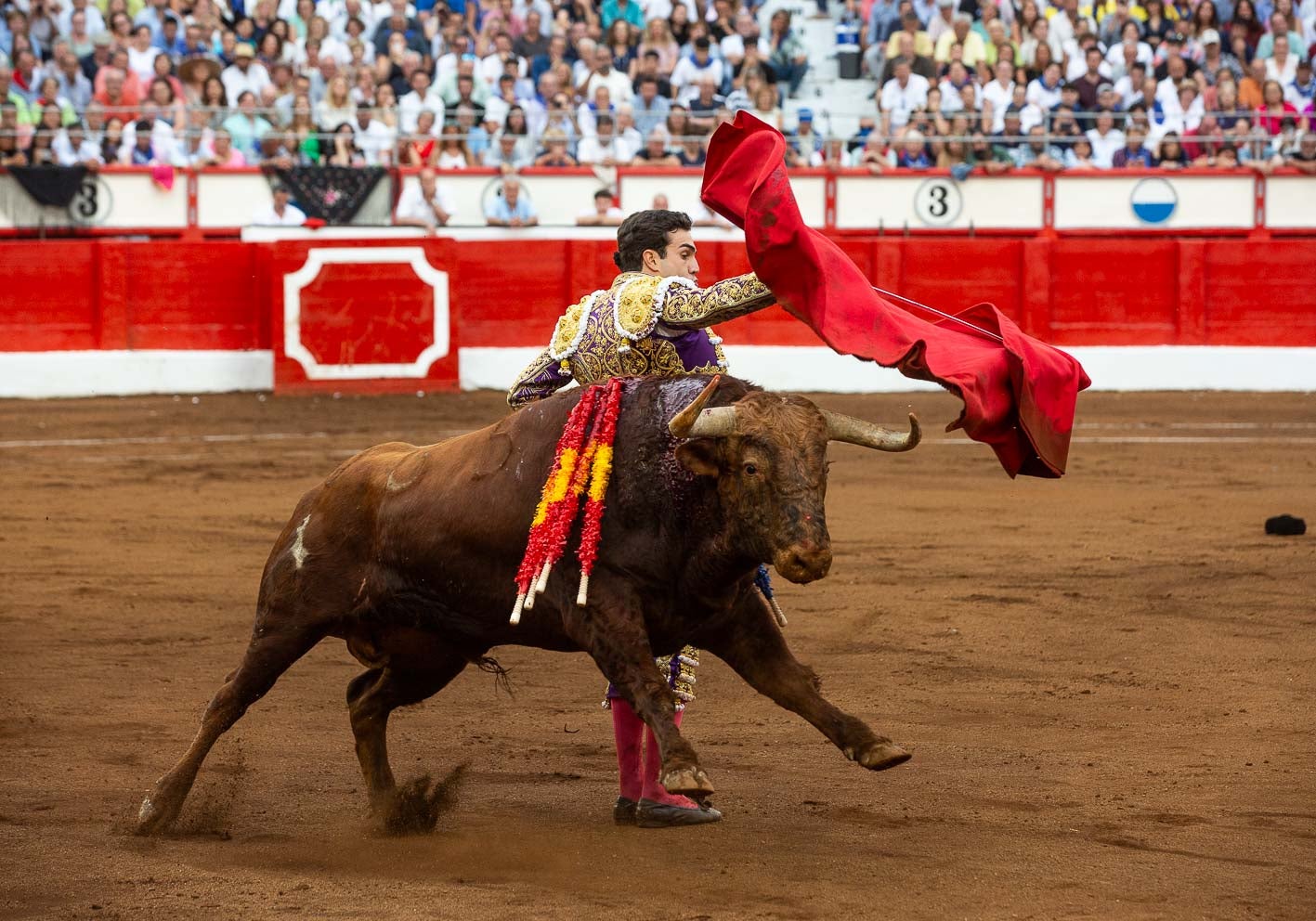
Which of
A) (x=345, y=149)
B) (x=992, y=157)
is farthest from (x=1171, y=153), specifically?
(x=345, y=149)

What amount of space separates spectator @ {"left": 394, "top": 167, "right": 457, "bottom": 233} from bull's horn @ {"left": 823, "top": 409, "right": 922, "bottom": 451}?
37.7 ft

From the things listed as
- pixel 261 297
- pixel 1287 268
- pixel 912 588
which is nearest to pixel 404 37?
pixel 261 297

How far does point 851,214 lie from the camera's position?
16.2 m

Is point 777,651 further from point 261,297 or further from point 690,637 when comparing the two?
point 261,297

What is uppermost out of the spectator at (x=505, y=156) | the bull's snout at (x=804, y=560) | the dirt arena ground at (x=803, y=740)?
the spectator at (x=505, y=156)

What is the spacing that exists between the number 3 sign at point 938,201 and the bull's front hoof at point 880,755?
40.7ft

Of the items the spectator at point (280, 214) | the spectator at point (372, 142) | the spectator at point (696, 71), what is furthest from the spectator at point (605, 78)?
the spectator at point (280, 214)

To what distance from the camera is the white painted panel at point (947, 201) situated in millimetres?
16141

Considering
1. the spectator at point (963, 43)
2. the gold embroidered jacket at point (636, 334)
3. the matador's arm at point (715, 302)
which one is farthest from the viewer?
the spectator at point (963, 43)

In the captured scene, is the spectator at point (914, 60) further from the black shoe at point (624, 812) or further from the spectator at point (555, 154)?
the black shoe at point (624, 812)

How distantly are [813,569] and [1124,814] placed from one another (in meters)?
1.24

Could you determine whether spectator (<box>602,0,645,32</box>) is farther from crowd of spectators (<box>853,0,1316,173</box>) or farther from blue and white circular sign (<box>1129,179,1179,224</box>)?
blue and white circular sign (<box>1129,179,1179,224</box>)

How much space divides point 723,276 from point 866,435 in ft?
35.9

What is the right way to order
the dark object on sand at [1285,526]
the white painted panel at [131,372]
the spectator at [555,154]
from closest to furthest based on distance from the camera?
1. the dark object on sand at [1285,526]
2. the white painted panel at [131,372]
3. the spectator at [555,154]
